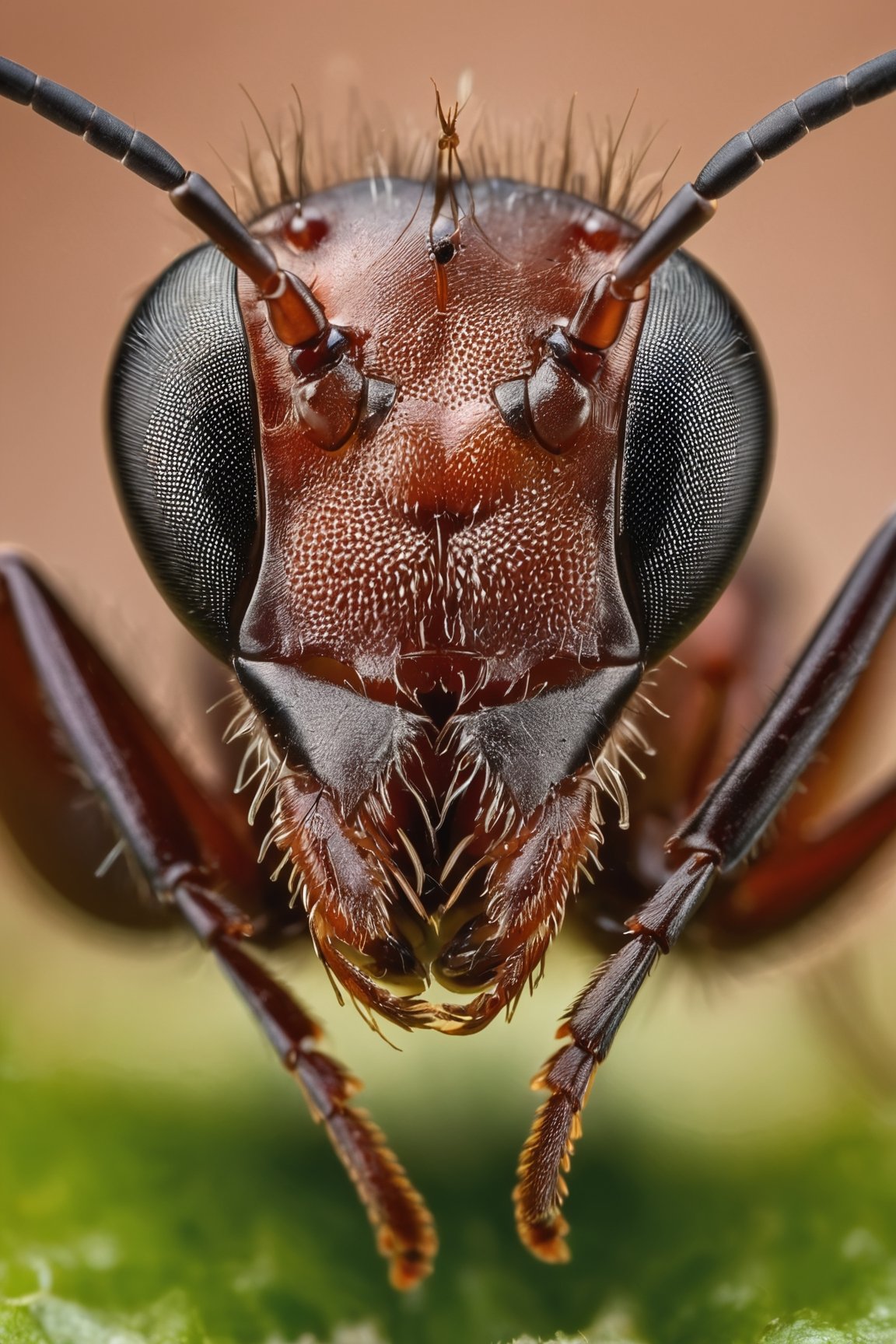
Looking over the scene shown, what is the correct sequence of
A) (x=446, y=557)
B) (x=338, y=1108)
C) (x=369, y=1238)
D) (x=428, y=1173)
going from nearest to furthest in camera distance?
(x=446, y=557) < (x=338, y=1108) < (x=369, y=1238) < (x=428, y=1173)

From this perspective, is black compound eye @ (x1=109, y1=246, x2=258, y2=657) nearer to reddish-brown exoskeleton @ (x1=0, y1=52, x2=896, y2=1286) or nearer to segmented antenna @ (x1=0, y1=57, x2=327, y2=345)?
reddish-brown exoskeleton @ (x1=0, y1=52, x2=896, y2=1286)

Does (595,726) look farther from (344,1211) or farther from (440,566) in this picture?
(344,1211)

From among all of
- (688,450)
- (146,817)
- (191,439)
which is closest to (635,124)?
(688,450)

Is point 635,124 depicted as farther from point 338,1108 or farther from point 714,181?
point 338,1108

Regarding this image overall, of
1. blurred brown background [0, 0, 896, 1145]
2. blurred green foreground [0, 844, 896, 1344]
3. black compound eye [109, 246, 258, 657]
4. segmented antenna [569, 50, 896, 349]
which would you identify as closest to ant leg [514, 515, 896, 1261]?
blurred green foreground [0, 844, 896, 1344]

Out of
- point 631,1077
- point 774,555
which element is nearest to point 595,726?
point 631,1077

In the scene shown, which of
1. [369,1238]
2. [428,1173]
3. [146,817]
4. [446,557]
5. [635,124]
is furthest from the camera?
[635,124]

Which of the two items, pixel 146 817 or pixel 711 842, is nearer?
pixel 711 842
